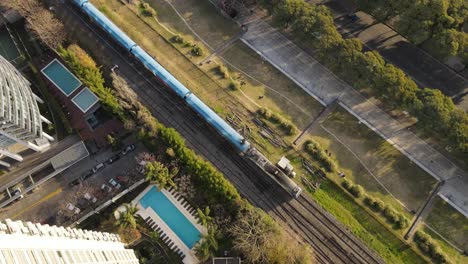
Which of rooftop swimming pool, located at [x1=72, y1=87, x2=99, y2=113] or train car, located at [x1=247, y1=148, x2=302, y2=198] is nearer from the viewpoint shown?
train car, located at [x1=247, y1=148, x2=302, y2=198]

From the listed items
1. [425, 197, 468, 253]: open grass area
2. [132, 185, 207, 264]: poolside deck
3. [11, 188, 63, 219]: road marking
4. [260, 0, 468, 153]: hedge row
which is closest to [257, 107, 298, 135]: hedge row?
[260, 0, 468, 153]: hedge row

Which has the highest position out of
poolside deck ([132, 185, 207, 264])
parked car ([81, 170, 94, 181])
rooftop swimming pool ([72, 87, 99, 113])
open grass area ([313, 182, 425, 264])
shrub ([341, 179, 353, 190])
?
shrub ([341, 179, 353, 190])

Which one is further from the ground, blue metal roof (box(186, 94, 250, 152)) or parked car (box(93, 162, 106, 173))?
blue metal roof (box(186, 94, 250, 152))

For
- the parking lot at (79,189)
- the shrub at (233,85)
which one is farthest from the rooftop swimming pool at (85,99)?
the shrub at (233,85)

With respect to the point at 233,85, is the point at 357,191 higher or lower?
lower

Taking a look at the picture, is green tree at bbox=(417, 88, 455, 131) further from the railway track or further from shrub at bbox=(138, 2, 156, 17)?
shrub at bbox=(138, 2, 156, 17)

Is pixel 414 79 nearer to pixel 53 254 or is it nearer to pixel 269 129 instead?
pixel 269 129

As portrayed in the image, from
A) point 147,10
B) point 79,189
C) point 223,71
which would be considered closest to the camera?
point 79,189

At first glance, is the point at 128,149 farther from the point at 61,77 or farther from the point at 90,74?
the point at 61,77

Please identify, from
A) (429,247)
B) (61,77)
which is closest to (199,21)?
(61,77)
